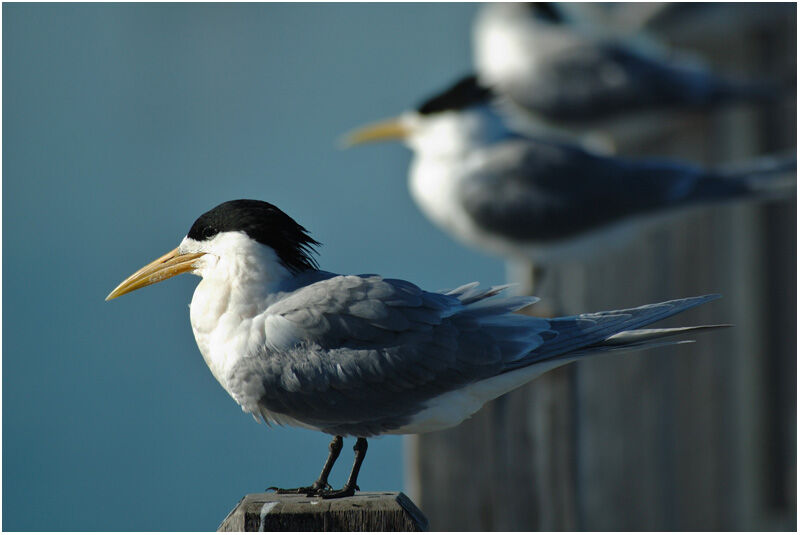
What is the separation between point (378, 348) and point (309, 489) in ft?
1.38

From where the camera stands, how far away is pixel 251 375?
141 centimetres

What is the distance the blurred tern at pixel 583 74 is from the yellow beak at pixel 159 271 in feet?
10.5

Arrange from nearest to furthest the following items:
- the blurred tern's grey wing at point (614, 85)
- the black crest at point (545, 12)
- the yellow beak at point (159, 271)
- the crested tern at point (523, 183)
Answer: the yellow beak at point (159, 271)
the crested tern at point (523, 183)
the blurred tern's grey wing at point (614, 85)
the black crest at point (545, 12)

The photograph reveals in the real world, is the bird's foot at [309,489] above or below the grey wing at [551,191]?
below

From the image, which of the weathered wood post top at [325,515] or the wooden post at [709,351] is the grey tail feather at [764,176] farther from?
the weathered wood post top at [325,515]

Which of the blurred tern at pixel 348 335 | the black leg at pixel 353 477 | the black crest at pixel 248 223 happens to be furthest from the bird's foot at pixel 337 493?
the black crest at pixel 248 223

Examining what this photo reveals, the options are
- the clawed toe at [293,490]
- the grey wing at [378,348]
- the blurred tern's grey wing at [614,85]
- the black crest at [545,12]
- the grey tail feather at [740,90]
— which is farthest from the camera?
the black crest at [545,12]

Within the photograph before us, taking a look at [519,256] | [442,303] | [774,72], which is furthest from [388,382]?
[774,72]

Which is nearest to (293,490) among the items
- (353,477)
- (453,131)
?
(353,477)

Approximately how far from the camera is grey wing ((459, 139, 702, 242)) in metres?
3.80

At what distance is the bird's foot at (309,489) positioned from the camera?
1695mm

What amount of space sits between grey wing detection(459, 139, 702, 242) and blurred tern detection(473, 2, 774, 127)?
1.77 ft

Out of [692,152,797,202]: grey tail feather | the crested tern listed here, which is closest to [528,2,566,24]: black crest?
the crested tern

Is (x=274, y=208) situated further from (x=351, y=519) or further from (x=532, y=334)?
(x=351, y=519)
